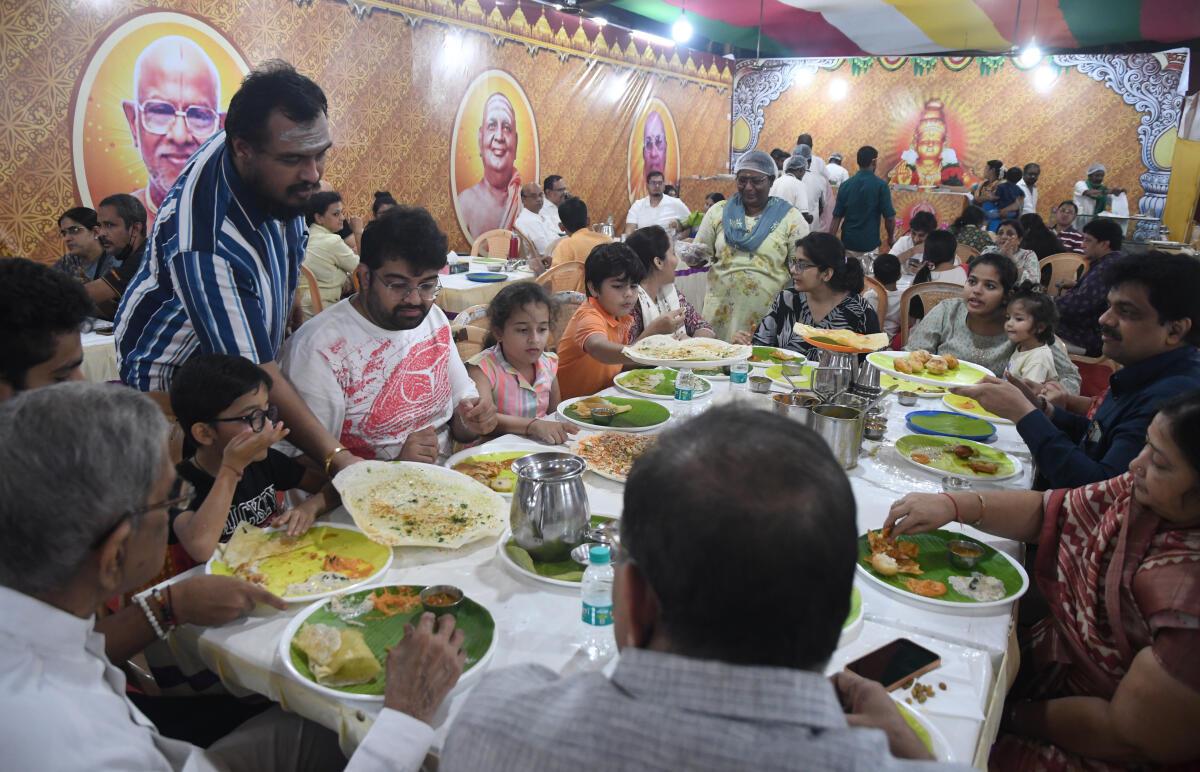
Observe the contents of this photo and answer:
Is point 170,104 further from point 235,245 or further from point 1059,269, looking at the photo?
point 1059,269

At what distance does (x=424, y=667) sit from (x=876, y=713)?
2.44ft

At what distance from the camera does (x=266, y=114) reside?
2100mm

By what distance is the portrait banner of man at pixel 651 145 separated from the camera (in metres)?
11.7

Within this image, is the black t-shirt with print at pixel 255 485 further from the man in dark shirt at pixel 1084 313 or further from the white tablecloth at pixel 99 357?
the man in dark shirt at pixel 1084 313

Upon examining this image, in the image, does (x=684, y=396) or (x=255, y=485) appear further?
(x=684, y=396)

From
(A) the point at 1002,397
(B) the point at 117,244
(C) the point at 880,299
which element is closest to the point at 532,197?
(C) the point at 880,299

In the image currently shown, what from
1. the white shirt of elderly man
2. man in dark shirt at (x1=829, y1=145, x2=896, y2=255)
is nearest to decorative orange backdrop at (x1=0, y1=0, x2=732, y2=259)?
the white shirt of elderly man

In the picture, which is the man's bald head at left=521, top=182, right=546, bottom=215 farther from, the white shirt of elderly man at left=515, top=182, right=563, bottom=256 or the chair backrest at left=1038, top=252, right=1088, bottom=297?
the chair backrest at left=1038, top=252, right=1088, bottom=297

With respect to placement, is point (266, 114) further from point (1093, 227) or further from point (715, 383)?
point (1093, 227)

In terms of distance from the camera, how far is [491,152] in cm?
914

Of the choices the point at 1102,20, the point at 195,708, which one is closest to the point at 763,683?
the point at 195,708

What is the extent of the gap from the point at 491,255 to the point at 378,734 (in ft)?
25.1

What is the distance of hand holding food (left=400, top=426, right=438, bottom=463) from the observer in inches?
90.0

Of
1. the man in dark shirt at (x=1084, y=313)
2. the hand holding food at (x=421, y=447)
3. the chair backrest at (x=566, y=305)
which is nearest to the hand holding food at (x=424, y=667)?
the hand holding food at (x=421, y=447)
